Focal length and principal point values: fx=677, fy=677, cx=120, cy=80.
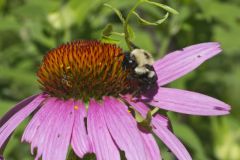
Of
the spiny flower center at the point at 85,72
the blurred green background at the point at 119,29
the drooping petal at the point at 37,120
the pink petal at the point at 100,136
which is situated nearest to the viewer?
Result: the pink petal at the point at 100,136

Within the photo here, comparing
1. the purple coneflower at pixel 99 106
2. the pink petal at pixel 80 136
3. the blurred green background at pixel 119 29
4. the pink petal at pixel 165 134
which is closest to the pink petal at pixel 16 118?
the purple coneflower at pixel 99 106

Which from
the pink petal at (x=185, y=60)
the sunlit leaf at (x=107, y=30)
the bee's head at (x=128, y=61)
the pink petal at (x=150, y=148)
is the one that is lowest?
the pink petal at (x=150, y=148)

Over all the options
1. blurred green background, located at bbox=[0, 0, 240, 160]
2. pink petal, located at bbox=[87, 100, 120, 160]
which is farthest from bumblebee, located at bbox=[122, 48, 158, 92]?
blurred green background, located at bbox=[0, 0, 240, 160]

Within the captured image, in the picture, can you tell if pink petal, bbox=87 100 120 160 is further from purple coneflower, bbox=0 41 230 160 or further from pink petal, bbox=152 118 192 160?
pink petal, bbox=152 118 192 160

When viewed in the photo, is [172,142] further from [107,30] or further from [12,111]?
[12,111]

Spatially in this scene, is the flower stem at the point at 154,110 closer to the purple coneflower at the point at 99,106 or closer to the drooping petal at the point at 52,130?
the purple coneflower at the point at 99,106

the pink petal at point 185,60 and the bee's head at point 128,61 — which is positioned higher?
the bee's head at point 128,61

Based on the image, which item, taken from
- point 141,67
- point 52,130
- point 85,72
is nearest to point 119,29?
point 85,72
